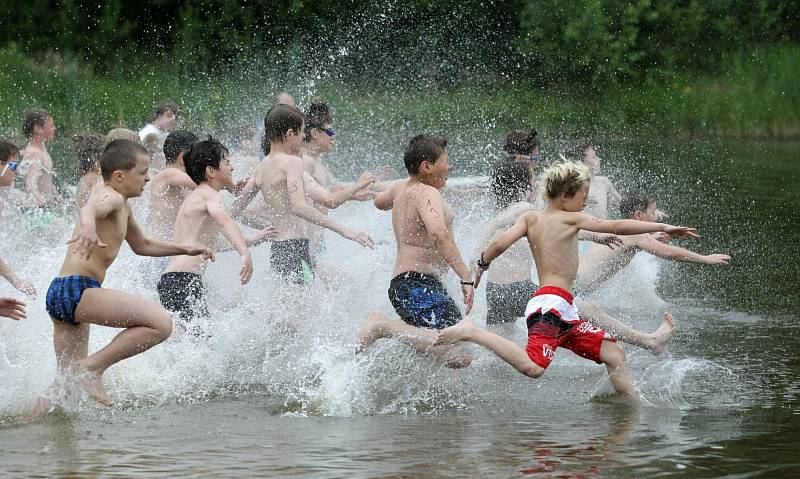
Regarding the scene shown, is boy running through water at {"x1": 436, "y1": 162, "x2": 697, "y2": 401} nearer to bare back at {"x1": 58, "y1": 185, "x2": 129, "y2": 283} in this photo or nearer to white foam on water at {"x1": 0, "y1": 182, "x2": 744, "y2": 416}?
white foam on water at {"x1": 0, "y1": 182, "x2": 744, "y2": 416}

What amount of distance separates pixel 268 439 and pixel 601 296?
15.7 feet

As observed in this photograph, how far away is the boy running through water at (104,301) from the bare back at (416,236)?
1.29 m

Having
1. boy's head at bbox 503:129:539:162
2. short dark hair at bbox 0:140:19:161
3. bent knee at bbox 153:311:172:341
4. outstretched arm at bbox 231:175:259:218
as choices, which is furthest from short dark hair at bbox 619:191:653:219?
short dark hair at bbox 0:140:19:161

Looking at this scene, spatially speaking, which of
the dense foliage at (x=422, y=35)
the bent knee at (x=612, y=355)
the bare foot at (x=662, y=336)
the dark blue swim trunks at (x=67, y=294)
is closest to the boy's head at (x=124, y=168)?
the dark blue swim trunks at (x=67, y=294)

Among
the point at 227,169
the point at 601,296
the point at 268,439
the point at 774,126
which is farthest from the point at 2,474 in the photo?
the point at 774,126

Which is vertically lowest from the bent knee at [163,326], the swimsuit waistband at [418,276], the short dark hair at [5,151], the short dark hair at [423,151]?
the bent knee at [163,326]

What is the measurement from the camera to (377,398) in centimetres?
669

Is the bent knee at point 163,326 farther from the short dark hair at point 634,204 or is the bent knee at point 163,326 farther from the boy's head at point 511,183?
the short dark hair at point 634,204

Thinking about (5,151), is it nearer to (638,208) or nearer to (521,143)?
(521,143)

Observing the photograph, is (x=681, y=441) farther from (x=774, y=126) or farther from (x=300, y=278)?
(x=774, y=126)

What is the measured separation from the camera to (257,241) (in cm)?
776

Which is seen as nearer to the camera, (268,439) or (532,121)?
(268,439)

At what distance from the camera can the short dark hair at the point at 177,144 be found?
26.5 feet

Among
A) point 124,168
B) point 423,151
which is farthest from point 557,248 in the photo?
point 124,168
